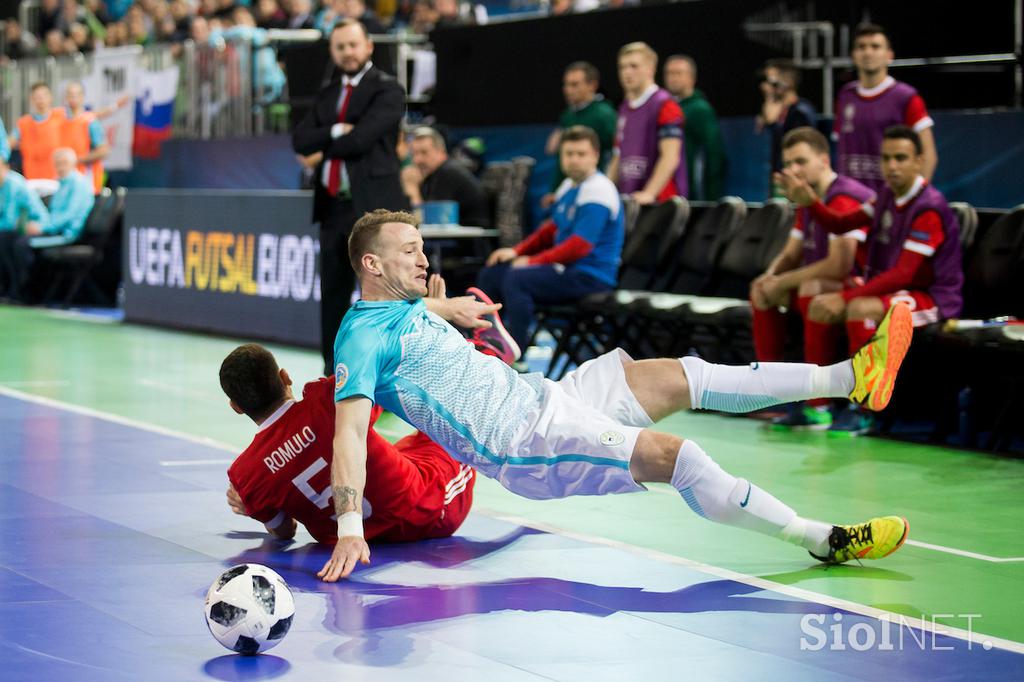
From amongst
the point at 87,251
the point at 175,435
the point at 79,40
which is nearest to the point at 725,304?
the point at 175,435

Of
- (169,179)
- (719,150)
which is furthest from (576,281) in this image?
(169,179)

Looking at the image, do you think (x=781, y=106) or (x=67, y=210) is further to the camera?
(x=67, y=210)

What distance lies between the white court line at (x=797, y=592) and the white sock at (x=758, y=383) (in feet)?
2.04

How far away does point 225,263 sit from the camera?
51.9ft

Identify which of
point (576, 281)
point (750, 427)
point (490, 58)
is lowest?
point (750, 427)

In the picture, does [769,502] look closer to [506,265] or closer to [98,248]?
[506,265]

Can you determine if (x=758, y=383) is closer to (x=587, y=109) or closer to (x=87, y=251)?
(x=587, y=109)

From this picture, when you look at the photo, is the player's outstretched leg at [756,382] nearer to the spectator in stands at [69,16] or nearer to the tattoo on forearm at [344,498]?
the tattoo on forearm at [344,498]

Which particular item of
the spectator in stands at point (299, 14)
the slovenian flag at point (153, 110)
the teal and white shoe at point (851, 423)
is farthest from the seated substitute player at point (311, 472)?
the slovenian flag at point (153, 110)

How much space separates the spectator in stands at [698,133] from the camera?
1350 centimetres

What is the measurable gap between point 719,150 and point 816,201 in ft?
14.3

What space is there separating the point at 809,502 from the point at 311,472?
8.30 feet

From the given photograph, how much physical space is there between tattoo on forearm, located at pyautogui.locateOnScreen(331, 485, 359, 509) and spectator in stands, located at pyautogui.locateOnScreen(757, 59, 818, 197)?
304 inches

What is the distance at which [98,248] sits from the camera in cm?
1948
